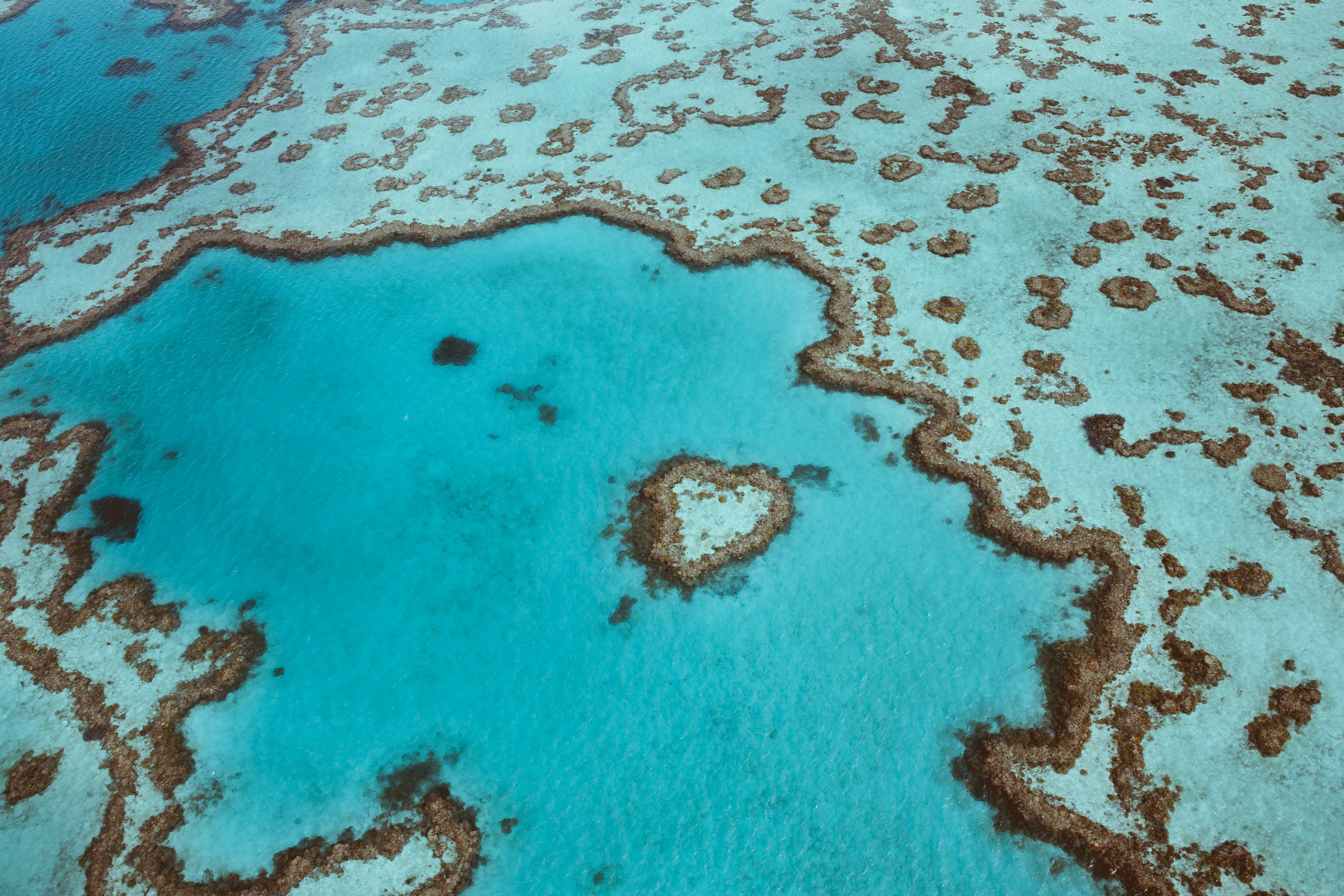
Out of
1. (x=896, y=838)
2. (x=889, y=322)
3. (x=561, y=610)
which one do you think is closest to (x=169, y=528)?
(x=561, y=610)

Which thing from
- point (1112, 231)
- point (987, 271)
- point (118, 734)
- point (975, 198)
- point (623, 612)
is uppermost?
point (975, 198)

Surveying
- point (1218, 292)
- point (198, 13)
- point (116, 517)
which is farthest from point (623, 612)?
point (198, 13)

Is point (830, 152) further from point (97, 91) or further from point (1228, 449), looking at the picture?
point (97, 91)

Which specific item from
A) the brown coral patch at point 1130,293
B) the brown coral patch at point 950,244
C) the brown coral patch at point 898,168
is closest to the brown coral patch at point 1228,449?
the brown coral patch at point 1130,293

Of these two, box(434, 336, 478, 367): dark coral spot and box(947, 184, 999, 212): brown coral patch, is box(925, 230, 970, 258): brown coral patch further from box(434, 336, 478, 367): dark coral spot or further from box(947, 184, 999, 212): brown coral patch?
box(434, 336, 478, 367): dark coral spot

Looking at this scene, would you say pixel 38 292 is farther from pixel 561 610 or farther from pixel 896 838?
pixel 896 838

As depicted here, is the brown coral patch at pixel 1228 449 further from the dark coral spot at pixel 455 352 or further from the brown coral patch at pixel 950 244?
the dark coral spot at pixel 455 352
